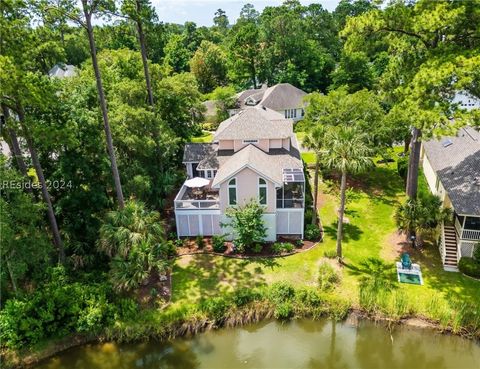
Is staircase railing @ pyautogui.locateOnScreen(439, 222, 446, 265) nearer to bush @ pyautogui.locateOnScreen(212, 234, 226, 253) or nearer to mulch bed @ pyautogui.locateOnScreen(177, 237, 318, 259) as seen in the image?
mulch bed @ pyautogui.locateOnScreen(177, 237, 318, 259)

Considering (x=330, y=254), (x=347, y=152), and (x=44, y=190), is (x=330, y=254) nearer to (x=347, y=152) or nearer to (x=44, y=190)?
(x=347, y=152)

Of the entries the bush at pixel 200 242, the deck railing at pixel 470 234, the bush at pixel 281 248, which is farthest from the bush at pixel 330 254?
the bush at pixel 200 242

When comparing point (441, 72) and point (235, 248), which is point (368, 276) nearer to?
point (235, 248)

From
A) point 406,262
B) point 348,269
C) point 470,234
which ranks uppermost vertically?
point 470,234

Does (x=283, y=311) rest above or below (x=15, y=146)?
below

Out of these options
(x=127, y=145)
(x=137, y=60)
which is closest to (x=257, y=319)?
(x=127, y=145)

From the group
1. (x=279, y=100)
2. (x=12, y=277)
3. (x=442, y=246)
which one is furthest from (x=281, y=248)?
(x=279, y=100)

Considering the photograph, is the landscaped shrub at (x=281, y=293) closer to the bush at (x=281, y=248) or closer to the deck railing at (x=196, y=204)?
the bush at (x=281, y=248)
